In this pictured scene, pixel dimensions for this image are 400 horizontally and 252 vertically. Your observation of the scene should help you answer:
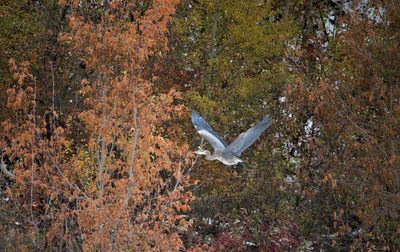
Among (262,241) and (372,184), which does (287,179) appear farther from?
(372,184)

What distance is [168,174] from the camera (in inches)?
704

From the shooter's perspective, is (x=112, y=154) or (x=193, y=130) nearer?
(x=112, y=154)

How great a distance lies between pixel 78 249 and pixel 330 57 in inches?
364

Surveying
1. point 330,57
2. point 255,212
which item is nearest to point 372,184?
point 255,212

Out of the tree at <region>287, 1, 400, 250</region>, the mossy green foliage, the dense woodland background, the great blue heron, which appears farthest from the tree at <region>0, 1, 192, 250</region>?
the mossy green foliage

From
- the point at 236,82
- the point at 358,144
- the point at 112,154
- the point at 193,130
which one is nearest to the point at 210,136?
the point at 112,154

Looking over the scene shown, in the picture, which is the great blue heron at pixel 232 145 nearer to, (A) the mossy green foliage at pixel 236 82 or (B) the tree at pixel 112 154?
(B) the tree at pixel 112 154

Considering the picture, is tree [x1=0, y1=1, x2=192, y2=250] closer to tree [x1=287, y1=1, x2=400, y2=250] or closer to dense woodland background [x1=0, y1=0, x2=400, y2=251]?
dense woodland background [x1=0, y1=0, x2=400, y2=251]

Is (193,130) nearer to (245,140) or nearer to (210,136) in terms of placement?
(210,136)

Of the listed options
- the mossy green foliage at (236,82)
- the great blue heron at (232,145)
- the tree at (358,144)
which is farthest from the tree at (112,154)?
the mossy green foliage at (236,82)

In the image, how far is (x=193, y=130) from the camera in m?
19.8

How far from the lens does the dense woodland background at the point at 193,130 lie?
1206 centimetres

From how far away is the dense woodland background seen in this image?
39.6 feet

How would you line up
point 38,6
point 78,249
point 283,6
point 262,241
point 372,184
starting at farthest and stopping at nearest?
point 283,6
point 38,6
point 262,241
point 372,184
point 78,249
